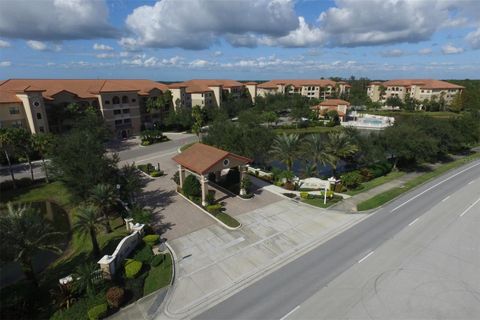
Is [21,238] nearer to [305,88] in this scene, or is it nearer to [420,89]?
[305,88]

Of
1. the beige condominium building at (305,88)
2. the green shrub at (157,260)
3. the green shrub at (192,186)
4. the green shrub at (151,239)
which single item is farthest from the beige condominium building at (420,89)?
the green shrub at (157,260)

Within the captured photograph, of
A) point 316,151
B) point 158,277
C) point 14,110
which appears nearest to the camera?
point 158,277

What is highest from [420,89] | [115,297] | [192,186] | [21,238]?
[420,89]

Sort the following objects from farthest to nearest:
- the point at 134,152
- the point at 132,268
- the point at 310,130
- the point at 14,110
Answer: the point at 310,130, the point at 134,152, the point at 14,110, the point at 132,268

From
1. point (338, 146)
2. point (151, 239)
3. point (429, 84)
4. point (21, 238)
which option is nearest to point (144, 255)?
point (151, 239)

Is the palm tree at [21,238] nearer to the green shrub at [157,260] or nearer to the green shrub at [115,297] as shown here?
the green shrub at [115,297]

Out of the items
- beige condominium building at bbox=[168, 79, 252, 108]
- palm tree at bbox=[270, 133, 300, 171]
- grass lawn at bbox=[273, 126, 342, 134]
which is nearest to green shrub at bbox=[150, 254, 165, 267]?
palm tree at bbox=[270, 133, 300, 171]
